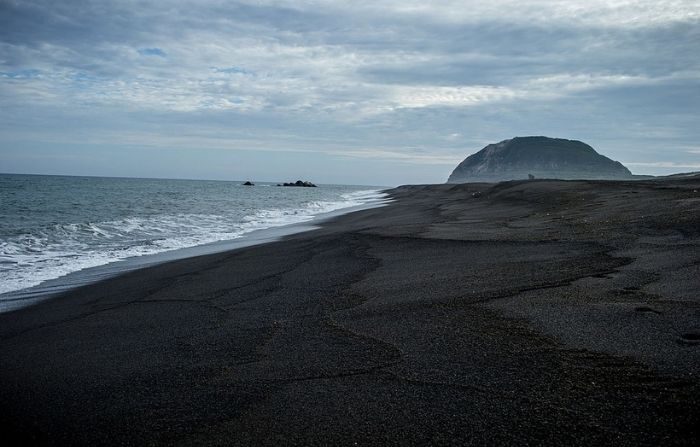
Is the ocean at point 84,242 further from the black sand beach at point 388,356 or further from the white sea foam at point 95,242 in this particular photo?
the black sand beach at point 388,356

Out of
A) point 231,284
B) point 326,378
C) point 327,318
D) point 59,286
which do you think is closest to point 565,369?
point 326,378

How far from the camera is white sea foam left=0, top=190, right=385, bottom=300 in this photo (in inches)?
435

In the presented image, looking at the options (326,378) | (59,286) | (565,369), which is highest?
(565,369)

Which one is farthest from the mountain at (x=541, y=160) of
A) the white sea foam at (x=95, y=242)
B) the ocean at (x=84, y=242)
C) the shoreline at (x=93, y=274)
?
the shoreline at (x=93, y=274)

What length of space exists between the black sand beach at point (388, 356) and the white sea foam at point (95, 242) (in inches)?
134

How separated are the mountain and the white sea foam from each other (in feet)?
479

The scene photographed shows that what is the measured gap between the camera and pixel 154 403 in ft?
11.9

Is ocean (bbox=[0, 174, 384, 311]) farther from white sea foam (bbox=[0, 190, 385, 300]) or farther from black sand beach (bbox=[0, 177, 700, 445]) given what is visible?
black sand beach (bbox=[0, 177, 700, 445])

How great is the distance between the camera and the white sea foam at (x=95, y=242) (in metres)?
11.0

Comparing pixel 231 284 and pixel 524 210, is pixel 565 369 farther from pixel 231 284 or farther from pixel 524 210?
pixel 524 210

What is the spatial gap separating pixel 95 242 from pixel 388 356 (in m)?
14.9

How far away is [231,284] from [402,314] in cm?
402

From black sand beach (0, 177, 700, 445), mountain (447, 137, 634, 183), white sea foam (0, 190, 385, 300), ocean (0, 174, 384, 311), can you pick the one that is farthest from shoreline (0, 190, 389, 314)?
mountain (447, 137, 634, 183)

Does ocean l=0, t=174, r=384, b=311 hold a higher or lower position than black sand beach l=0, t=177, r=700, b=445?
lower
